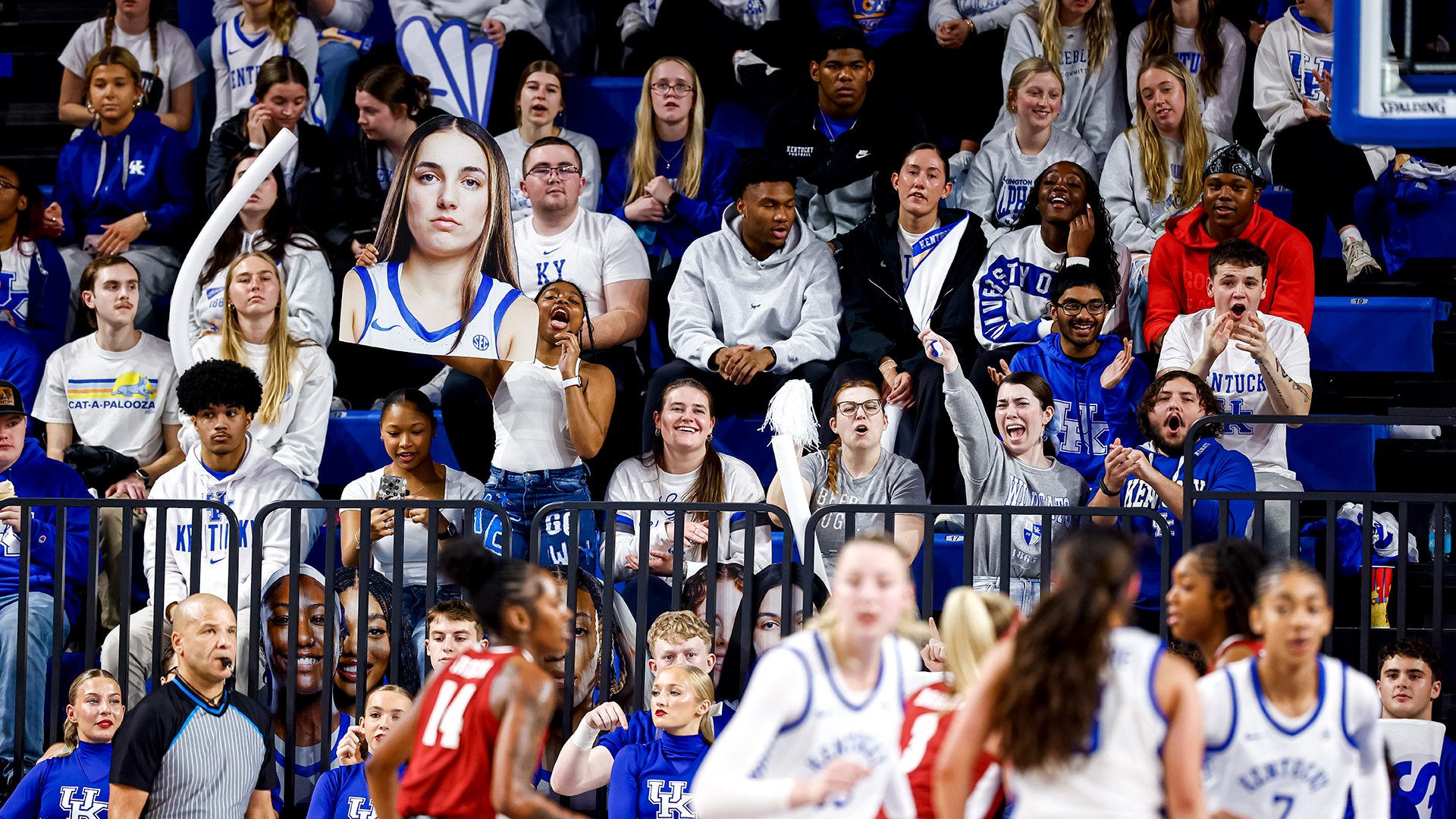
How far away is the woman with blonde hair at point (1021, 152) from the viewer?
25.3ft

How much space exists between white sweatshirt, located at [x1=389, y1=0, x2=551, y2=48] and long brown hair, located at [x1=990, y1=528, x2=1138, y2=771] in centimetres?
601

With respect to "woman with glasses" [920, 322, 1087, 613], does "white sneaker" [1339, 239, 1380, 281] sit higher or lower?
higher

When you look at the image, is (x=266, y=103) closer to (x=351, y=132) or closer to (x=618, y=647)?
(x=351, y=132)

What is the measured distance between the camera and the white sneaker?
301 inches

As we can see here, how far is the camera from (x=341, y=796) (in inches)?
222

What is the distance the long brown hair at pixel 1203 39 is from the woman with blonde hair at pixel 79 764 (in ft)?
19.2

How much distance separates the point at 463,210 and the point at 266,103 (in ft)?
5.38

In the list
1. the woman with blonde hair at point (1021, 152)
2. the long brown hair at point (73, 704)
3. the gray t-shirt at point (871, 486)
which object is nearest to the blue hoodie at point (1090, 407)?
the gray t-shirt at point (871, 486)

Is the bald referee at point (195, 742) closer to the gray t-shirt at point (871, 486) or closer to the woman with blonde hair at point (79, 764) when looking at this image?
the woman with blonde hair at point (79, 764)

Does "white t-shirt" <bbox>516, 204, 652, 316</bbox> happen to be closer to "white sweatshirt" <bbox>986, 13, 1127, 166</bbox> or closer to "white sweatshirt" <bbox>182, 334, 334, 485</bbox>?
"white sweatshirt" <bbox>182, 334, 334, 485</bbox>

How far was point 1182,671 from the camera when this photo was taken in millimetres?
3637

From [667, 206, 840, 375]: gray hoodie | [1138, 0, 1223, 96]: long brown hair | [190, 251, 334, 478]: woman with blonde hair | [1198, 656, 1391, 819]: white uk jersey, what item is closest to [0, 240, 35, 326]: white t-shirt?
[190, 251, 334, 478]: woman with blonde hair

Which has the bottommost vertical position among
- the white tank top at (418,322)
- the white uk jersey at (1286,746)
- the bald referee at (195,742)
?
the bald referee at (195,742)

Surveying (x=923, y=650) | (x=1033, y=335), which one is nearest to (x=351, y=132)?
(x=1033, y=335)
